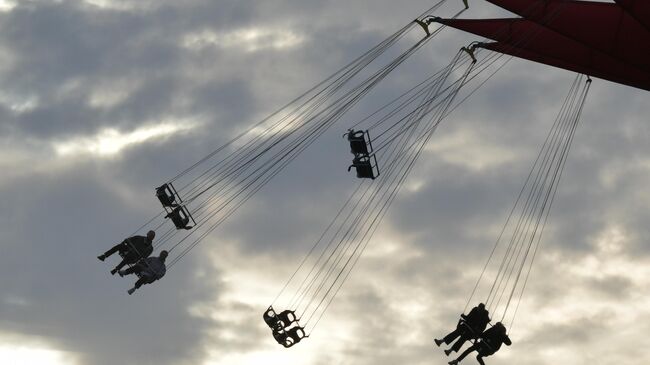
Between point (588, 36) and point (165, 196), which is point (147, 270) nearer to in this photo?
point (165, 196)

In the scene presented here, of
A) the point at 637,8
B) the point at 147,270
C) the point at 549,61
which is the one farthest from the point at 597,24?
the point at 147,270

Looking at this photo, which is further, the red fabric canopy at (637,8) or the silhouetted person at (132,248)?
the silhouetted person at (132,248)

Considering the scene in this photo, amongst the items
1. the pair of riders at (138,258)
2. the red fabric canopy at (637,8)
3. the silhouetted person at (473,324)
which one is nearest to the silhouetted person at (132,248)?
the pair of riders at (138,258)

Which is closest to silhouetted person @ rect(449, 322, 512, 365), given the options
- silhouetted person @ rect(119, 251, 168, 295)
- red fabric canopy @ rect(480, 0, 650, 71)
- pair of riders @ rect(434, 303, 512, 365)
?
pair of riders @ rect(434, 303, 512, 365)

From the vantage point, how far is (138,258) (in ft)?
114

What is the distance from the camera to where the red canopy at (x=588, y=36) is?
110 feet

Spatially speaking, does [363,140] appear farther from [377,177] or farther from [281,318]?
[281,318]

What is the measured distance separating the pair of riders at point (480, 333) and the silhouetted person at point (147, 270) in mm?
8954

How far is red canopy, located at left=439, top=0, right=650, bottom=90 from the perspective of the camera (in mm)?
33406

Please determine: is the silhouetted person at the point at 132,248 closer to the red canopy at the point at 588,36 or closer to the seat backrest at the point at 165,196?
the seat backrest at the point at 165,196

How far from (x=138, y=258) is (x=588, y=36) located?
47.7ft

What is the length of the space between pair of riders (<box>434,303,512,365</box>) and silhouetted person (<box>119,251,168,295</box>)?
353 inches

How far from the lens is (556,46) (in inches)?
1417

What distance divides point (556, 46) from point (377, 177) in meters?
6.92
